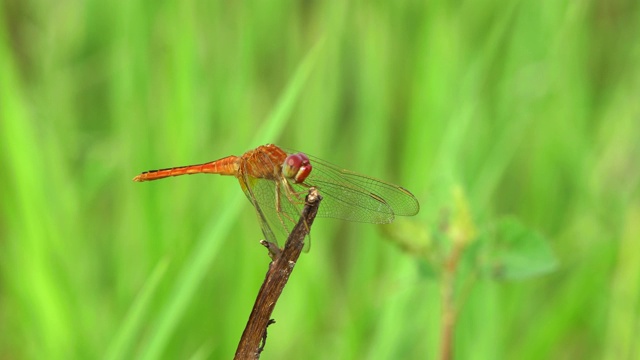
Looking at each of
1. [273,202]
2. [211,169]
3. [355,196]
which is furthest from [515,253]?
[211,169]

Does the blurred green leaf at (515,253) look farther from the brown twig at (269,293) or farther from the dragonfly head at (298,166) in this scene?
the brown twig at (269,293)

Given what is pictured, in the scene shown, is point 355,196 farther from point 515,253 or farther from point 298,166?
point 515,253

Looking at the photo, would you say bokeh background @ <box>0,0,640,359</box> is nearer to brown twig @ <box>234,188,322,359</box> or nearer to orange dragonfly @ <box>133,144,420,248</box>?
orange dragonfly @ <box>133,144,420,248</box>

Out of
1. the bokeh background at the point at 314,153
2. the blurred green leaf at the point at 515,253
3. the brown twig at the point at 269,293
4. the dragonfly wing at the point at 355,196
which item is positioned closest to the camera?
the brown twig at the point at 269,293

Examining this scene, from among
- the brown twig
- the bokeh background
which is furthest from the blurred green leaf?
the brown twig

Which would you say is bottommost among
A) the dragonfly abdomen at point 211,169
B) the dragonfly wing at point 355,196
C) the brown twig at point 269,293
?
the brown twig at point 269,293

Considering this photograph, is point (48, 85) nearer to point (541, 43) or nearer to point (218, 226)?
point (218, 226)

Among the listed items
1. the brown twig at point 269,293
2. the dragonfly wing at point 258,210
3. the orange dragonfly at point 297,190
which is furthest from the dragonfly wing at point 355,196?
the brown twig at point 269,293
